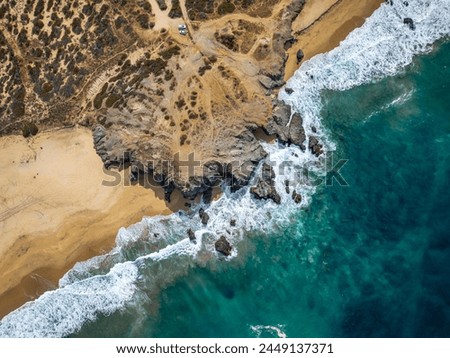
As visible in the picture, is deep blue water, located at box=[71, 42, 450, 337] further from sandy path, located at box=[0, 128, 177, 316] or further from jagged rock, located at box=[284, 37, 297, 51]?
jagged rock, located at box=[284, 37, 297, 51]

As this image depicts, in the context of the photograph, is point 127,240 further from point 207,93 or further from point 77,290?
point 207,93

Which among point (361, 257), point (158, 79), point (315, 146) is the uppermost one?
point (158, 79)

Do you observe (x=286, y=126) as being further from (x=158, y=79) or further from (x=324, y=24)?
(x=158, y=79)

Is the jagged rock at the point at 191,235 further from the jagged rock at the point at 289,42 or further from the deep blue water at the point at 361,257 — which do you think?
the jagged rock at the point at 289,42

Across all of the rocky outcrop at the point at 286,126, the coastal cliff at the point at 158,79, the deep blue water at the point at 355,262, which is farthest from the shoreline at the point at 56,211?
the rocky outcrop at the point at 286,126

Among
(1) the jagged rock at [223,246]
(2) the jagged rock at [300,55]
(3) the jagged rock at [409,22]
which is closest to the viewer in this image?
(1) the jagged rock at [223,246]

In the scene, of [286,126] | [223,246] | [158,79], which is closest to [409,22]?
[286,126]
